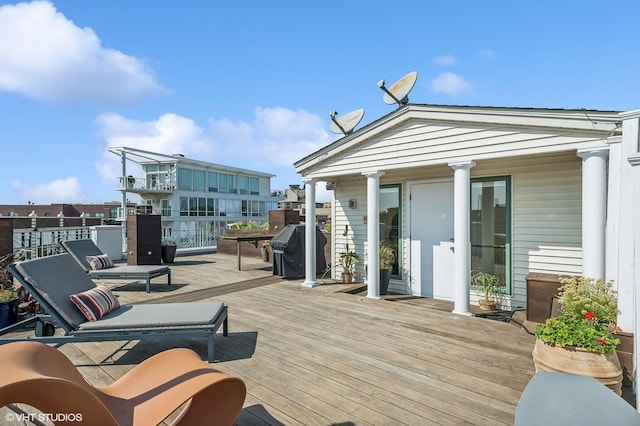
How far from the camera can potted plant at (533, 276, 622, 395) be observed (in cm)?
235

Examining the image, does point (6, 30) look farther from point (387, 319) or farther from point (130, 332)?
point (387, 319)

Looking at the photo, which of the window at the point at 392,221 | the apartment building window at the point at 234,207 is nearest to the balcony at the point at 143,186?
the apartment building window at the point at 234,207

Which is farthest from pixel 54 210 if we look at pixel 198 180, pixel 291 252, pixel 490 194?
pixel 490 194

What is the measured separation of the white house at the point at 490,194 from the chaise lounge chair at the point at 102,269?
324 centimetres

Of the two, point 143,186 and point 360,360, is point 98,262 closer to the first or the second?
point 360,360

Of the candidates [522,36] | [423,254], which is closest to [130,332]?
[423,254]

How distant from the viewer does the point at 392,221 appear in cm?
667

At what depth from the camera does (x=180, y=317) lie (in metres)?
3.47

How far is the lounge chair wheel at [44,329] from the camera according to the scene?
3.73m

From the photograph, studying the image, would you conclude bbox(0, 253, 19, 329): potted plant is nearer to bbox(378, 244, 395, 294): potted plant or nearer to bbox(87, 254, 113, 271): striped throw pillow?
bbox(87, 254, 113, 271): striped throw pillow

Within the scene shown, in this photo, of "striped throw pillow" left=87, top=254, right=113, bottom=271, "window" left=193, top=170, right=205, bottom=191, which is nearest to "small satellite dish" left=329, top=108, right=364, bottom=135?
"striped throw pillow" left=87, top=254, right=113, bottom=271

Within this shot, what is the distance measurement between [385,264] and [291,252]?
2.55 metres

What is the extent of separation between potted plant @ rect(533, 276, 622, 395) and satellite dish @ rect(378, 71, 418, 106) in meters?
4.00

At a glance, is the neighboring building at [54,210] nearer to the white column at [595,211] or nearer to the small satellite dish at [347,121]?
the small satellite dish at [347,121]
